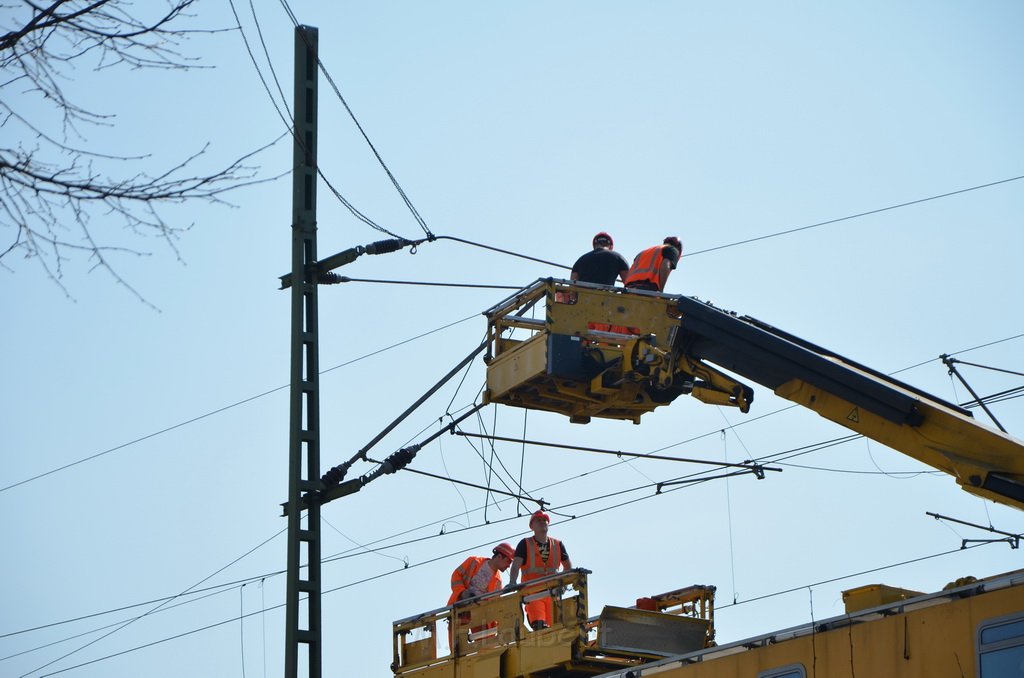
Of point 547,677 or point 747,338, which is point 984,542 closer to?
point 747,338

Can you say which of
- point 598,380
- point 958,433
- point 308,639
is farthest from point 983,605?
point 308,639

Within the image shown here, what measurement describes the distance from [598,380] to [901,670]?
16.5 feet

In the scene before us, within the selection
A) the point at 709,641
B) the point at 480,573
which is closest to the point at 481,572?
the point at 480,573

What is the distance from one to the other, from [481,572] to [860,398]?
217 inches

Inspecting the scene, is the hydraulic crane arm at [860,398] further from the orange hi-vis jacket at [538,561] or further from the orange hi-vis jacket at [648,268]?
the orange hi-vis jacket at [538,561]

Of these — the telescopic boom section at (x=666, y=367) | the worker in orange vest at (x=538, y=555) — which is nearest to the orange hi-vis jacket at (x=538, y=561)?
the worker in orange vest at (x=538, y=555)

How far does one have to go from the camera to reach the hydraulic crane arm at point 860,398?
47.6 ft

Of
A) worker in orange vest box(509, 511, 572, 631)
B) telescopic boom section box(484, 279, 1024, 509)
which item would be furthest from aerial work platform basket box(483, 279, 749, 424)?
worker in orange vest box(509, 511, 572, 631)

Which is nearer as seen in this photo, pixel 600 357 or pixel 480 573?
pixel 600 357

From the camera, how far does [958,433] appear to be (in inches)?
578

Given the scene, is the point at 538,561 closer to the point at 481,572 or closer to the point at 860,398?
the point at 481,572

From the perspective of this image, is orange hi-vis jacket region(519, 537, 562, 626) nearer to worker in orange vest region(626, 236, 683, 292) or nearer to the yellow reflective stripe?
the yellow reflective stripe

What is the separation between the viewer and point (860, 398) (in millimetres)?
15375

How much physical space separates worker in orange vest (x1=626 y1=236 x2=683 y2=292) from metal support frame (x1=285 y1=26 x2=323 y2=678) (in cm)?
384
